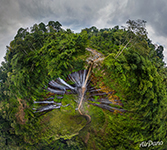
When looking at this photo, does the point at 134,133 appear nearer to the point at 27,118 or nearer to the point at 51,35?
the point at 27,118

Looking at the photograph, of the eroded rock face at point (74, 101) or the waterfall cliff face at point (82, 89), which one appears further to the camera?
the eroded rock face at point (74, 101)

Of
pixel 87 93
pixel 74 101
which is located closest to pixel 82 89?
pixel 87 93

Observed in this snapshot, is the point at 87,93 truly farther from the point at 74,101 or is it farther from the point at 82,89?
the point at 74,101

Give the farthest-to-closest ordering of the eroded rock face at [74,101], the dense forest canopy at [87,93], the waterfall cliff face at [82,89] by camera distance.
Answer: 1. the eroded rock face at [74,101]
2. the waterfall cliff face at [82,89]
3. the dense forest canopy at [87,93]

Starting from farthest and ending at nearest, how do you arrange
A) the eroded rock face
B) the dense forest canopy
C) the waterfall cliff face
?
the eroded rock face, the waterfall cliff face, the dense forest canopy

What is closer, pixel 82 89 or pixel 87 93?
pixel 82 89

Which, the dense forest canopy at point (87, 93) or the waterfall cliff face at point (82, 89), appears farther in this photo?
the waterfall cliff face at point (82, 89)

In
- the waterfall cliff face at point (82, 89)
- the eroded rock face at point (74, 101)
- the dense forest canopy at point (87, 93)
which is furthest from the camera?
the eroded rock face at point (74, 101)

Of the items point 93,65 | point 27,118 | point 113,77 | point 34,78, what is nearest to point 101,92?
point 113,77

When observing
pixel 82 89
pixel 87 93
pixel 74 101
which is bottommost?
pixel 74 101
